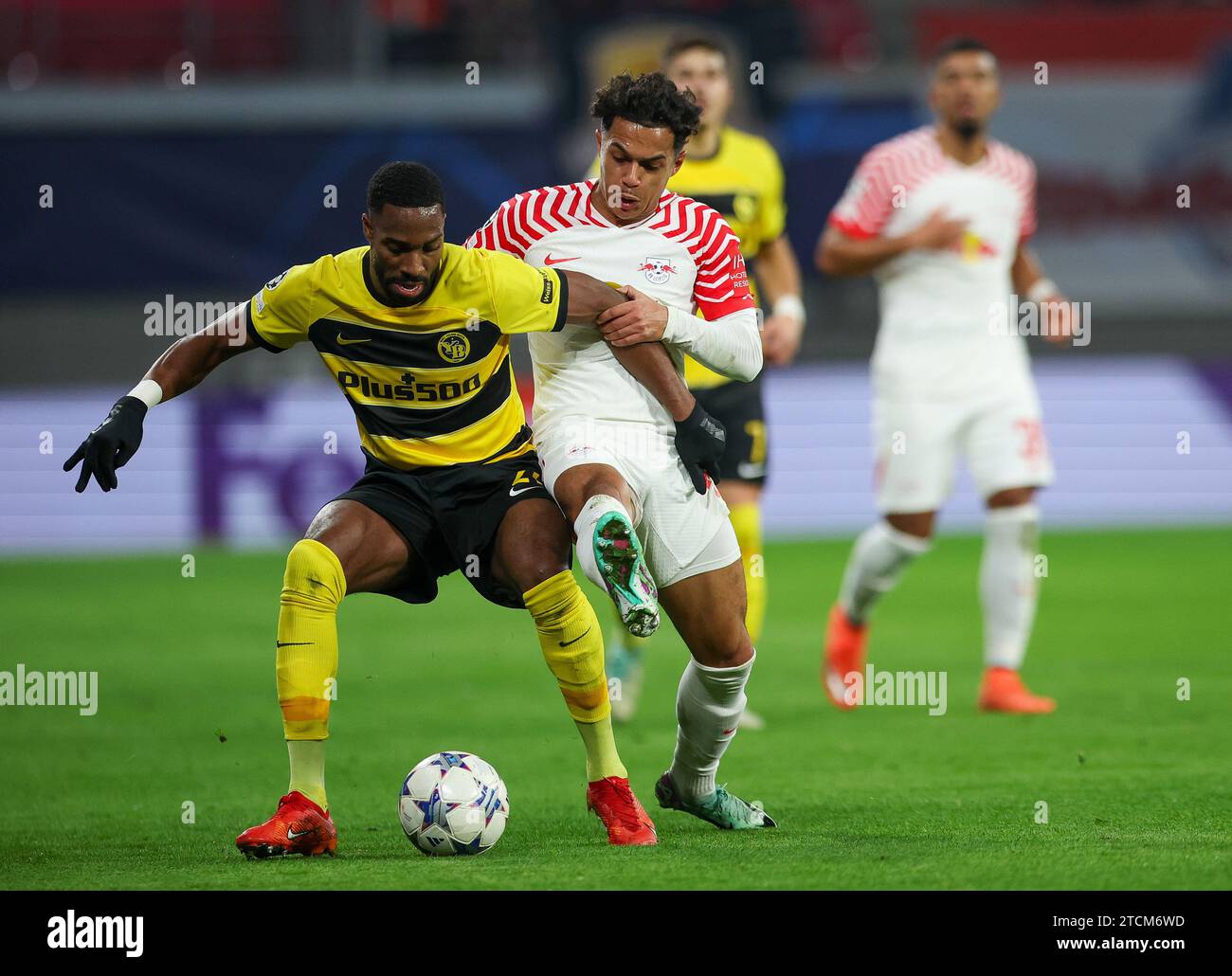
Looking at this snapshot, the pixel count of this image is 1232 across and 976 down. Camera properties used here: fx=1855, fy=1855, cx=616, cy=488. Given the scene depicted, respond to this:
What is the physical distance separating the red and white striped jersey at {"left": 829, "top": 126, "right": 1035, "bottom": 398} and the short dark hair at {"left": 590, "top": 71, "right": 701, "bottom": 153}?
2.96 meters

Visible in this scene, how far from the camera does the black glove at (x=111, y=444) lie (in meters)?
4.68

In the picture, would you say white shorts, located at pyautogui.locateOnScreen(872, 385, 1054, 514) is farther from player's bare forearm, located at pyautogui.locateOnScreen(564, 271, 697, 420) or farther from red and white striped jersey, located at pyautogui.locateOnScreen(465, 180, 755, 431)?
player's bare forearm, located at pyautogui.locateOnScreen(564, 271, 697, 420)

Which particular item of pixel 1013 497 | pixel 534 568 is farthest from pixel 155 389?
pixel 1013 497

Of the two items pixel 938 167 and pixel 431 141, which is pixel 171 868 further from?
pixel 431 141

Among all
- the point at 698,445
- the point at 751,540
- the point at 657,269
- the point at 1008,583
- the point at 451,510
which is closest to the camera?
the point at 451,510

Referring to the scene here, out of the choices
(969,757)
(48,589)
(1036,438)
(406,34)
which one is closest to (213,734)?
(969,757)

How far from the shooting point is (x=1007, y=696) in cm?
742

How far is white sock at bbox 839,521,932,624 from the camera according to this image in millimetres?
7816

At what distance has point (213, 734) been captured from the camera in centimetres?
712

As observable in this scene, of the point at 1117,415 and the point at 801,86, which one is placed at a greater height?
the point at 801,86

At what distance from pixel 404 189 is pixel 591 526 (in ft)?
3.19

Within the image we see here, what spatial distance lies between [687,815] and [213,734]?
2.39 meters

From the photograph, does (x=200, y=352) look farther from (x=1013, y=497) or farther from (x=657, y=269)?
(x=1013, y=497)

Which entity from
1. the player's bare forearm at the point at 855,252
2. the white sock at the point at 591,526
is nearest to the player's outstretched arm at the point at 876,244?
the player's bare forearm at the point at 855,252
